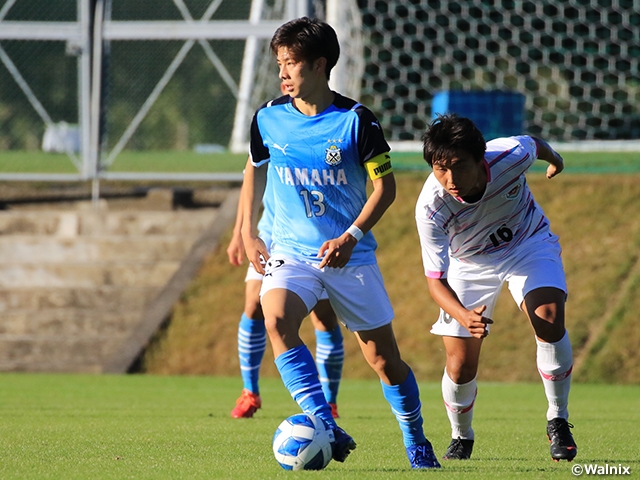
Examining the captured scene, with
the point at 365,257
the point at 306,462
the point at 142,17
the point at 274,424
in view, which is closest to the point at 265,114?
the point at 365,257

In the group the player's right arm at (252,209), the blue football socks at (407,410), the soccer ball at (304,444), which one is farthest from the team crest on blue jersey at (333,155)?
the soccer ball at (304,444)

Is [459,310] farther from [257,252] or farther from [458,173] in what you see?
[257,252]

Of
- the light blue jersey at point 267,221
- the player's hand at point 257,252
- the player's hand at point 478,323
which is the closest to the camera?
the player's hand at point 478,323

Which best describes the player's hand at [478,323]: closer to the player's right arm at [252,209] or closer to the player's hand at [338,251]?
the player's hand at [338,251]

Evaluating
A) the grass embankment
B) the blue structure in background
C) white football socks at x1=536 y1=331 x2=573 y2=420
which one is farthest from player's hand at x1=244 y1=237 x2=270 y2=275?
the blue structure in background

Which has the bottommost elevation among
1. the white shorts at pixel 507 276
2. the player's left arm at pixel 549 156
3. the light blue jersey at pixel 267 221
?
the light blue jersey at pixel 267 221

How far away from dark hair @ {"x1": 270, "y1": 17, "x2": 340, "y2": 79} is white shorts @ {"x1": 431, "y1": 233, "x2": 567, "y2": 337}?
136 centimetres

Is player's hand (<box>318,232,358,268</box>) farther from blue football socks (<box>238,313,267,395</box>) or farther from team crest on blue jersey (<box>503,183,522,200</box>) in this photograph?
blue football socks (<box>238,313,267,395</box>)

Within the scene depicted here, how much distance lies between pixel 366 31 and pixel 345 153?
1026cm

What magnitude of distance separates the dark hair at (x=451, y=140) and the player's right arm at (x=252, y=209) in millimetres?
943

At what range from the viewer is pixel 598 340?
37.9 feet

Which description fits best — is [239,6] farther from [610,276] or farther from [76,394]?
[76,394]

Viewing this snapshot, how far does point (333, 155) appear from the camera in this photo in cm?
515

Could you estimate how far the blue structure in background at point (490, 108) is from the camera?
14.5 metres
